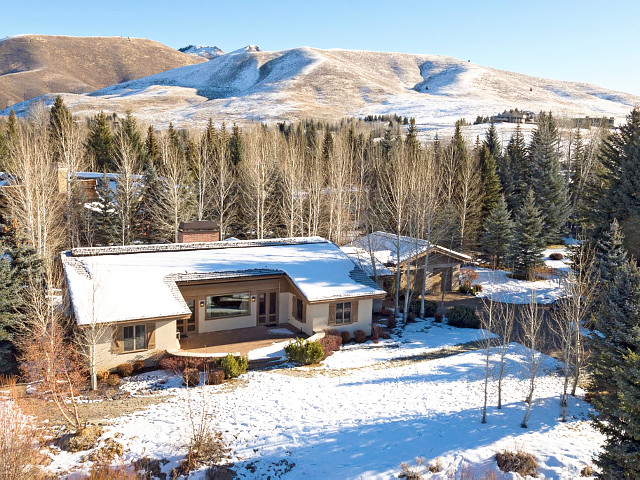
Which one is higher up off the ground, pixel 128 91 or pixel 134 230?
pixel 128 91

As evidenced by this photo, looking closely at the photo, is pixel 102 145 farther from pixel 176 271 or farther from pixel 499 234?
pixel 499 234

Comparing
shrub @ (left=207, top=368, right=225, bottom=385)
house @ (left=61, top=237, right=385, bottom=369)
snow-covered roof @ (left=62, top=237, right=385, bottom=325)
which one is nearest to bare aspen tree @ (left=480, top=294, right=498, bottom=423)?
house @ (left=61, top=237, right=385, bottom=369)

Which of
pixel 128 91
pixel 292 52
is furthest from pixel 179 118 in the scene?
pixel 292 52

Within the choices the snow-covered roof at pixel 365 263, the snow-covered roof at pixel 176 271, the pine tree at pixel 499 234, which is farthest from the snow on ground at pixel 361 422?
the pine tree at pixel 499 234

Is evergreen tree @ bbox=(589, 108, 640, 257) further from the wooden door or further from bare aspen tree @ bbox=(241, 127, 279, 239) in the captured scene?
bare aspen tree @ bbox=(241, 127, 279, 239)

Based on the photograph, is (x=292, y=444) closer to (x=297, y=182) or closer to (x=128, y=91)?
(x=297, y=182)

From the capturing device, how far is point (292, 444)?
1339 centimetres

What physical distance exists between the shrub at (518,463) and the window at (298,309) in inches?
485

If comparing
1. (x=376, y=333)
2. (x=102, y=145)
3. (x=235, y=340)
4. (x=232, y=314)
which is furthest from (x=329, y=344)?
(x=102, y=145)

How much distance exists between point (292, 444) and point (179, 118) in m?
122

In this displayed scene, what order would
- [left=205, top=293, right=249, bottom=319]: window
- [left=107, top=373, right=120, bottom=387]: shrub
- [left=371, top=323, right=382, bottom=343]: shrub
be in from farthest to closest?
[left=371, top=323, right=382, bottom=343]: shrub
[left=205, top=293, right=249, bottom=319]: window
[left=107, top=373, right=120, bottom=387]: shrub

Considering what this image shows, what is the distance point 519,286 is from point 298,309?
61.0 ft

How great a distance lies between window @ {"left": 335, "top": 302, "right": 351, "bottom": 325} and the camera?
2375cm

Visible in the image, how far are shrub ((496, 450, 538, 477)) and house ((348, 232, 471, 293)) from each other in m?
18.0
